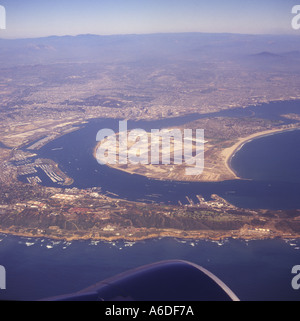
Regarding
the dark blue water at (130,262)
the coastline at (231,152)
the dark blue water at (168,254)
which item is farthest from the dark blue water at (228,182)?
the dark blue water at (130,262)

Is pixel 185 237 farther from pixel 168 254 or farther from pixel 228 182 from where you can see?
pixel 228 182

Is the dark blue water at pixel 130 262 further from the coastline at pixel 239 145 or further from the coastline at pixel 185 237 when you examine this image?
the coastline at pixel 239 145

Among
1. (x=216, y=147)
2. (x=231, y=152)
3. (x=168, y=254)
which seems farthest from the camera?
(x=216, y=147)

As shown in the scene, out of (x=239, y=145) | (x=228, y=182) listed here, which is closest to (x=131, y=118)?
(x=239, y=145)

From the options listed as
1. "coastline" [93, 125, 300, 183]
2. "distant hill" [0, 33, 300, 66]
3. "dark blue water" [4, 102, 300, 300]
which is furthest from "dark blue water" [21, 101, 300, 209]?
"distant hill" [0, 33, 300, 66]

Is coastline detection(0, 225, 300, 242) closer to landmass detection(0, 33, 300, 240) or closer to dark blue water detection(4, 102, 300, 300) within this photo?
landmass detection(0, 33, 300, 240)

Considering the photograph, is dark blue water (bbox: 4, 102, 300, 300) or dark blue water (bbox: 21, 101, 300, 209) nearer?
dark blue water (bbox: 4, 102, 300, 300)

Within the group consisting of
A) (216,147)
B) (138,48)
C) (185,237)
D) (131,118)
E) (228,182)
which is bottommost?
(185,237)
